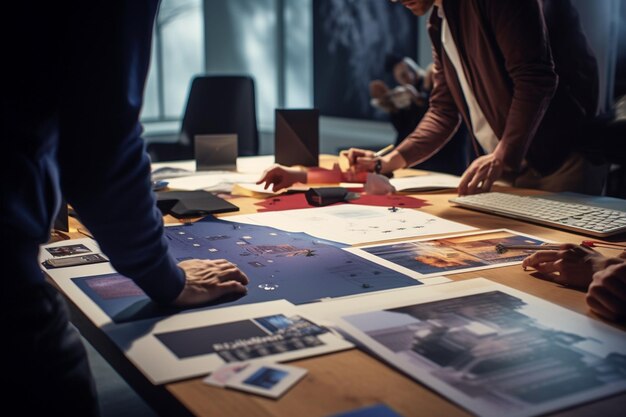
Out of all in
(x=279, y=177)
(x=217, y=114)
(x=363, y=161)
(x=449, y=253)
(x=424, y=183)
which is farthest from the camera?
(x=217, y=114)

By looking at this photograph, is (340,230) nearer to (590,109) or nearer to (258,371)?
(258,371)

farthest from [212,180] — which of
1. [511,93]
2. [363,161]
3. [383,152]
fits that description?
[511,93]

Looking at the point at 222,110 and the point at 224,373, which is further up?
the point at 222,110

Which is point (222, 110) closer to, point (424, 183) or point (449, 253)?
point (424, 183)

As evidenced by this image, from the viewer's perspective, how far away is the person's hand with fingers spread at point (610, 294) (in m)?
1.02

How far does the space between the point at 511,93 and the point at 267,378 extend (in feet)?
4.91

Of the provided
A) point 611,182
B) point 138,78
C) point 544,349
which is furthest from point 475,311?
point 611,182

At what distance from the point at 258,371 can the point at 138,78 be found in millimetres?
385

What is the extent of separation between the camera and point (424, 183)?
2252mm

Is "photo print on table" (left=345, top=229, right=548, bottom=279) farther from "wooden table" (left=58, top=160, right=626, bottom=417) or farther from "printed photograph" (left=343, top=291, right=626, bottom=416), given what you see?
"wooden table" (left=58, top=160, right=626, bottom=417)

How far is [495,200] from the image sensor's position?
72.7 inches

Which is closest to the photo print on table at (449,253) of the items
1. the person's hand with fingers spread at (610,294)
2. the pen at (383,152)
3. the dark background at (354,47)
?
the person's hand with fingers spread at (610,294)

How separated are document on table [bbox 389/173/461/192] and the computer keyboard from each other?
0.80 feet

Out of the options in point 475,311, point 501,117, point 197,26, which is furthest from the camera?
point 197,26
